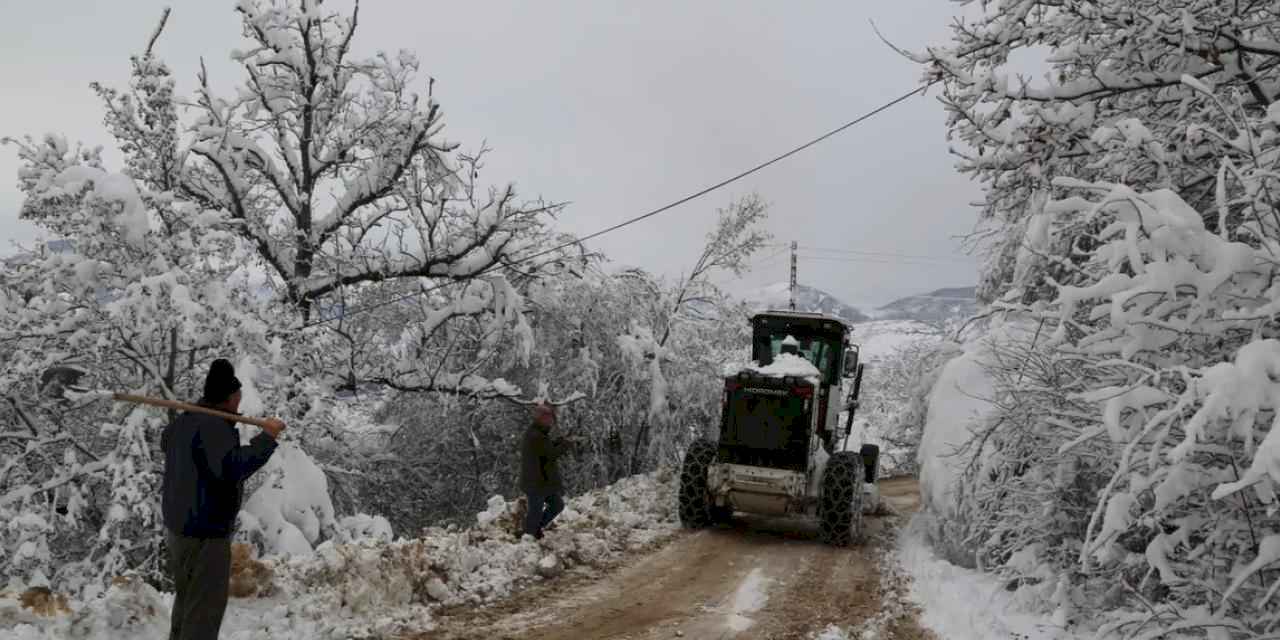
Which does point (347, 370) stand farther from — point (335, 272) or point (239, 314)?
point (239, 314)

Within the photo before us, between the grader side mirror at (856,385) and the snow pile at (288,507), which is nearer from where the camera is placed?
the snow pile at (288,507)

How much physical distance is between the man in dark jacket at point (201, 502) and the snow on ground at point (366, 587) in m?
1.04

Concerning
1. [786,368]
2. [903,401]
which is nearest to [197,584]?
[786,368]

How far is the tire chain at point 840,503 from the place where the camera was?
1154 centimetres

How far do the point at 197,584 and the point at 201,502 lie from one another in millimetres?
457

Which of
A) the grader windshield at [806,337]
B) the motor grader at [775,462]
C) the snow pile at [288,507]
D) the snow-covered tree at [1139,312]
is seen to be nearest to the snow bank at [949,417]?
the motor grader at [775,462]

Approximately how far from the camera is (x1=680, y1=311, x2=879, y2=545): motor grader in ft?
38.3

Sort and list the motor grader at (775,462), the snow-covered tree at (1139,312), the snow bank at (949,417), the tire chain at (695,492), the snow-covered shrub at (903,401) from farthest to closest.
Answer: the snow-covered shrub at (903,401) < the tire chain at (695,492) < the motor grader at (775,462) < the snow bank at (949,417) < the snow-covered tree at (1139,312)

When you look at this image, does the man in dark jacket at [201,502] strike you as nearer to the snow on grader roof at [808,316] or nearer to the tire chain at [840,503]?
the tire chain at [840,503]

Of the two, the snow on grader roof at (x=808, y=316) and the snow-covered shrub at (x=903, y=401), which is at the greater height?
the snow on grader roof at (x=808, y=316)

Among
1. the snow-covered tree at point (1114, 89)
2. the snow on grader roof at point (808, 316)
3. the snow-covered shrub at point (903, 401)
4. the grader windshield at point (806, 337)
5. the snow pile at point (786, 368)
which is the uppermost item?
the snow-covered tree at point (1114, 89)

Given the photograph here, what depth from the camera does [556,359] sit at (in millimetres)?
19188

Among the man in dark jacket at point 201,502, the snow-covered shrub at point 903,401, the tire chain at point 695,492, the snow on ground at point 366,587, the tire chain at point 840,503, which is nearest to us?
the man in dark jacket at point 201,502

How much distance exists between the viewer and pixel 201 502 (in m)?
4.62
